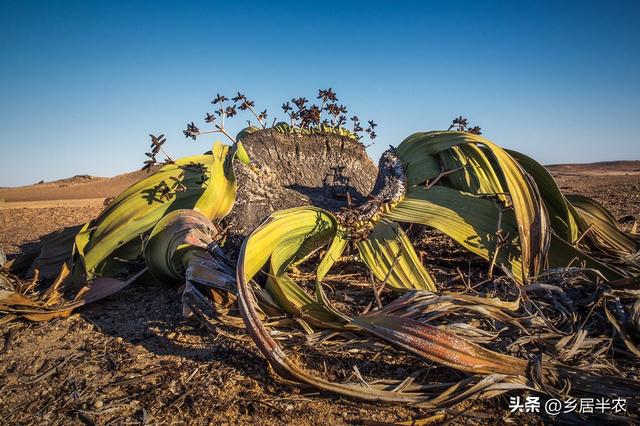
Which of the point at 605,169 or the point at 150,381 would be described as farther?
the point at 605,169

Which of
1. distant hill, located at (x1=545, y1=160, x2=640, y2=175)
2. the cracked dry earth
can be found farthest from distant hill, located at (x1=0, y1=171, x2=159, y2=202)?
distant hill, located at (x1=545, y1=160, x2=640, y2=175)

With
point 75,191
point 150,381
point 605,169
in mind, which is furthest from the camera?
point 605,169

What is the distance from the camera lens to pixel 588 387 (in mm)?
1131

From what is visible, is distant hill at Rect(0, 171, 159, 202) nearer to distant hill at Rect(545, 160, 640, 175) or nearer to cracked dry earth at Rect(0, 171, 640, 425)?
cracked dry earth at Rect(0, 171, 640, 425)

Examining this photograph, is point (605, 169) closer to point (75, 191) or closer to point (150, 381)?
point (75, 191)

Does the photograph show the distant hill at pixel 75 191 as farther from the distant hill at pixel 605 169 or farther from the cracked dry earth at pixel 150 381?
the distant hill at pixel 605 169

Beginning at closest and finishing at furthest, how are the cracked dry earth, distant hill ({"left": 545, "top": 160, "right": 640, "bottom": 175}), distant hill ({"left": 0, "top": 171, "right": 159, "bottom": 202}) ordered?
the cracked dry earth
distant hill ({"left": 0, "top": 171, "right": 159, "bottom": 202})
distant hill ({"left": 545, "top": 160, "right": 640, "bottom": 175})

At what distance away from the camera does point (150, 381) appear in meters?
1.25

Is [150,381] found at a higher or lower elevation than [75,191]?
lower

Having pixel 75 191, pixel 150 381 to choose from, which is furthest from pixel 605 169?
pixel 150 381

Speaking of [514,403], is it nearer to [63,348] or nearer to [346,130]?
[63,348]

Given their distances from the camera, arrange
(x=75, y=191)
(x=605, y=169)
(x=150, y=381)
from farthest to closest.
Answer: (x=605, y=169) → (x=75, y=191) → (x=150, y=381)

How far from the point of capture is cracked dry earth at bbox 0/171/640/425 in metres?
1.10

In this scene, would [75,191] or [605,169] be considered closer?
[75,191]
